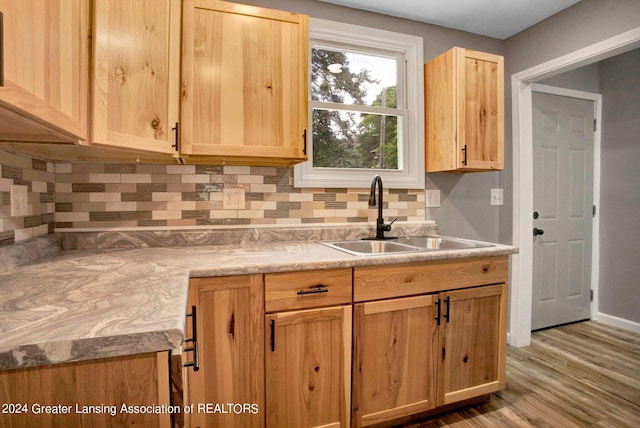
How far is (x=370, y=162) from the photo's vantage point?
230 cm

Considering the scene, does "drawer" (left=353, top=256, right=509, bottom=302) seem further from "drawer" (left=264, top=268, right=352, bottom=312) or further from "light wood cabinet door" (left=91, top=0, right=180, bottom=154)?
"light wood cabinet door" (left=91, top=0, right=180, bottom=154)

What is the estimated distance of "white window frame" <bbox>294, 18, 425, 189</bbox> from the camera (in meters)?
2.10

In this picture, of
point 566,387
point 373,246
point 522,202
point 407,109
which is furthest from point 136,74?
point 566,387

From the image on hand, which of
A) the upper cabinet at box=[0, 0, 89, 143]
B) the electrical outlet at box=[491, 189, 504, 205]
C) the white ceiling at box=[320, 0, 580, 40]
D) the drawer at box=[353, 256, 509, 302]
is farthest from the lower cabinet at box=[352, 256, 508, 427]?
the white ceiling at box=[320, 0, 580, 40]

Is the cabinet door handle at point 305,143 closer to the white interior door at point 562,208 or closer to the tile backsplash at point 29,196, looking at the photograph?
the tile backsplash at point 29,196

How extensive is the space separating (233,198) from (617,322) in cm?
348

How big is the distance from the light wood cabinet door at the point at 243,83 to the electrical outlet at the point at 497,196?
166 centimetres

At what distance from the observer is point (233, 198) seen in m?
1.92

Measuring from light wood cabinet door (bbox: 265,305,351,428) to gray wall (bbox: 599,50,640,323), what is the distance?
9.62 ft

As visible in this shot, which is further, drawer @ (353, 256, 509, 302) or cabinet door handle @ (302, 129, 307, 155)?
cabinet door handle @ (302, 129, 307, 155)

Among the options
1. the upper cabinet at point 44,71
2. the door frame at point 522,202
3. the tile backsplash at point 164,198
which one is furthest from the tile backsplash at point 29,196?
the door frame at point 522,202

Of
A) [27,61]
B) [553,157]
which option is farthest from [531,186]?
[27,61]

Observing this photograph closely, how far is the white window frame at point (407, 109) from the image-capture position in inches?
82.7

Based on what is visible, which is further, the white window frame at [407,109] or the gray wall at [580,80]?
the gray wall at [580,80]
